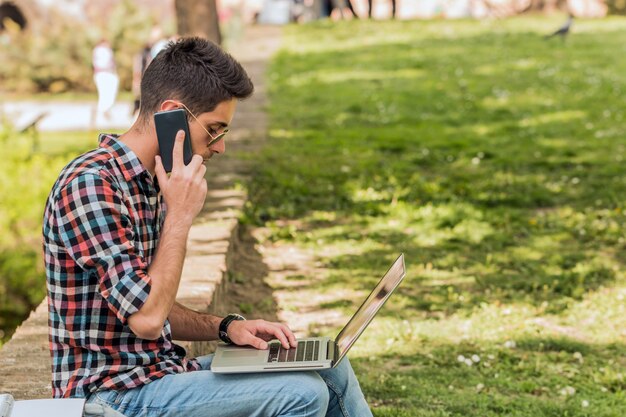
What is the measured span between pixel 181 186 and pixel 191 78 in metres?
0.31

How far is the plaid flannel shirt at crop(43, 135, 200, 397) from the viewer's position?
2537 millimetres

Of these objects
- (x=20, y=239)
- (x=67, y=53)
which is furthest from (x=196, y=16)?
(x=67, y=53)

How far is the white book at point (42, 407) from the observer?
238 cm

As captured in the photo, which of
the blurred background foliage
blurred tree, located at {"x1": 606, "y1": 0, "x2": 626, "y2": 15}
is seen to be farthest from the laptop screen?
blurred tree, located at {"x1": 606, "y1": 0, "x2": 626, "y2": 15}

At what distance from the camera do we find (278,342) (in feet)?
10.1

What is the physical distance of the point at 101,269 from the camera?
254 cm

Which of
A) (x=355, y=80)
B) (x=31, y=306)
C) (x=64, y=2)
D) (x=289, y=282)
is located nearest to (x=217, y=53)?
(x=289, y=282)

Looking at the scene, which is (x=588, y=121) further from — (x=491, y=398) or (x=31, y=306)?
(x=491, y=398)

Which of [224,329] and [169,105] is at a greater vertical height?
[169,105]

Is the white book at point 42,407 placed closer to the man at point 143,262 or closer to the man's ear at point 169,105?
the man at point 143,262

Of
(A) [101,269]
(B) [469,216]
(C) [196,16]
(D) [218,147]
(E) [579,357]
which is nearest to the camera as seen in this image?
(A) [101,269]

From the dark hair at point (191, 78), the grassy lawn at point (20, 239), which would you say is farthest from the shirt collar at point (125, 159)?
the grassy lawn at point (20, 239)

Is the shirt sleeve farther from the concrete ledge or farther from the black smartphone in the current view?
the concrete ledge

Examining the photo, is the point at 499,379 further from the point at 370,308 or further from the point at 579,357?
the point at 370,308
